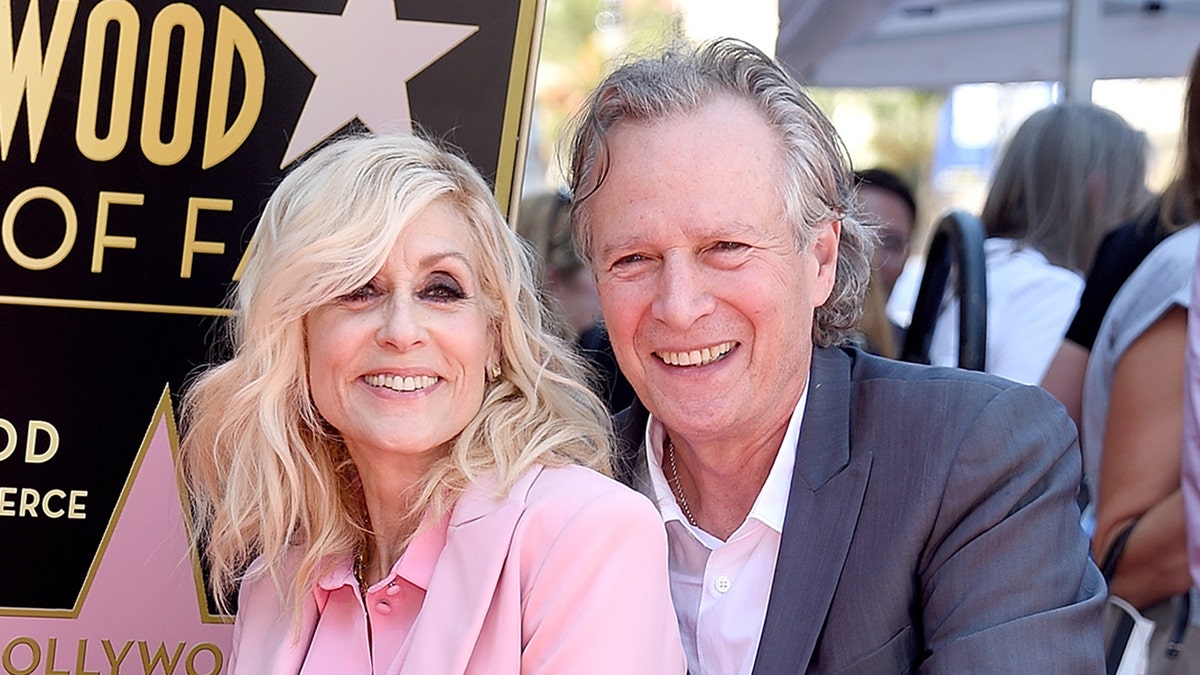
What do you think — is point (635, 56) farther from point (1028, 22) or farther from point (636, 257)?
point (1028, 22)

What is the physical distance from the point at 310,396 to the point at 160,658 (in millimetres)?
536

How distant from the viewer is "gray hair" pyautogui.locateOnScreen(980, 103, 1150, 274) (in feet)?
12.9

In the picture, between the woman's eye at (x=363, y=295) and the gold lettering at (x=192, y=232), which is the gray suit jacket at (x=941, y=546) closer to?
the woman's eye at (x=363, y=295)

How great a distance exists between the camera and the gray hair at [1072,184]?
3920mm

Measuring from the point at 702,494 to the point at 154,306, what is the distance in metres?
0.92

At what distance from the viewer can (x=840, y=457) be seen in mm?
2045

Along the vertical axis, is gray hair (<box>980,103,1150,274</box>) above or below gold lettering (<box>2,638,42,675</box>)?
above

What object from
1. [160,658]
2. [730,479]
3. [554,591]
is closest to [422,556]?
[554,591]

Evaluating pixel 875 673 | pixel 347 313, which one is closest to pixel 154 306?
pixel 347 313

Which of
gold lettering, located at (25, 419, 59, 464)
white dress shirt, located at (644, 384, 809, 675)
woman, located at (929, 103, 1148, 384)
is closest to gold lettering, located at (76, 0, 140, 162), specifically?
gold lettering, located at (25, 419, 59, 464)

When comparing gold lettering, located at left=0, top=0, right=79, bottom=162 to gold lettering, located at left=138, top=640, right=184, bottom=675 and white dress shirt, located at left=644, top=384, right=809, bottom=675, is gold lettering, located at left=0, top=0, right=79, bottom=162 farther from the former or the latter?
white dress shirt, located at left=644, top=384, right=809, bottom=675

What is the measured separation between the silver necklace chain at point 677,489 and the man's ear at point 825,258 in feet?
1.12

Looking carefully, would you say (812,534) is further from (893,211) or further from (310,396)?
(893,211)

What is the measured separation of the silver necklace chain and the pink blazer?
0.29 meters
